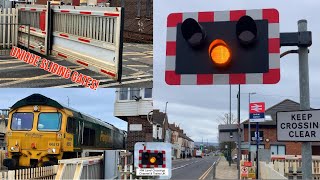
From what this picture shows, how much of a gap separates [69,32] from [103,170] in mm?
5290

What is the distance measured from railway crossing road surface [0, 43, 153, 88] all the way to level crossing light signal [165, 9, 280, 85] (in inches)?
451

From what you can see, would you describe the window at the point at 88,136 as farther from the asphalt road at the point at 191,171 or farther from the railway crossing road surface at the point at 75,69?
the asphalt road at the point at 191,171

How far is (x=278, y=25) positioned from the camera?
4645 millimetres

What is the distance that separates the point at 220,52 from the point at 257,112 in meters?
11.8

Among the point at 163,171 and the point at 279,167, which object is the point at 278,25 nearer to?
the point at 163,171

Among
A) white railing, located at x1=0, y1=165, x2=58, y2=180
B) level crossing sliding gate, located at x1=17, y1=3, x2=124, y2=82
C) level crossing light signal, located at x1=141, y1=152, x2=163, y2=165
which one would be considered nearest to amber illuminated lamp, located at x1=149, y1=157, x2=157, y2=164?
level crossing light signal, located at x1=141, y1=152, x2=163, y2=165

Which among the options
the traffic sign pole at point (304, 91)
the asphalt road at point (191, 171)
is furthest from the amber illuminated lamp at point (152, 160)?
the asphalt road at point (191, 171)

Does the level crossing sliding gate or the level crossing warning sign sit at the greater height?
the level crossing sliding gate

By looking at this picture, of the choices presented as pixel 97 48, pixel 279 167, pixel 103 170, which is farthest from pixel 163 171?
pixel 279 167

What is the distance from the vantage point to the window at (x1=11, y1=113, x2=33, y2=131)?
704 inches

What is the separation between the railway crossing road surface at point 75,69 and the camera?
1644 cm

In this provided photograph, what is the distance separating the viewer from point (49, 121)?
57.7ft

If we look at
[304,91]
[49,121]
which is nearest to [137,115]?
[49,121]

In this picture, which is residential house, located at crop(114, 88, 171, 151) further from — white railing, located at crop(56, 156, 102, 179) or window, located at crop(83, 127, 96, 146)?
white railing, located at crop(56, 156, 102, 179)
